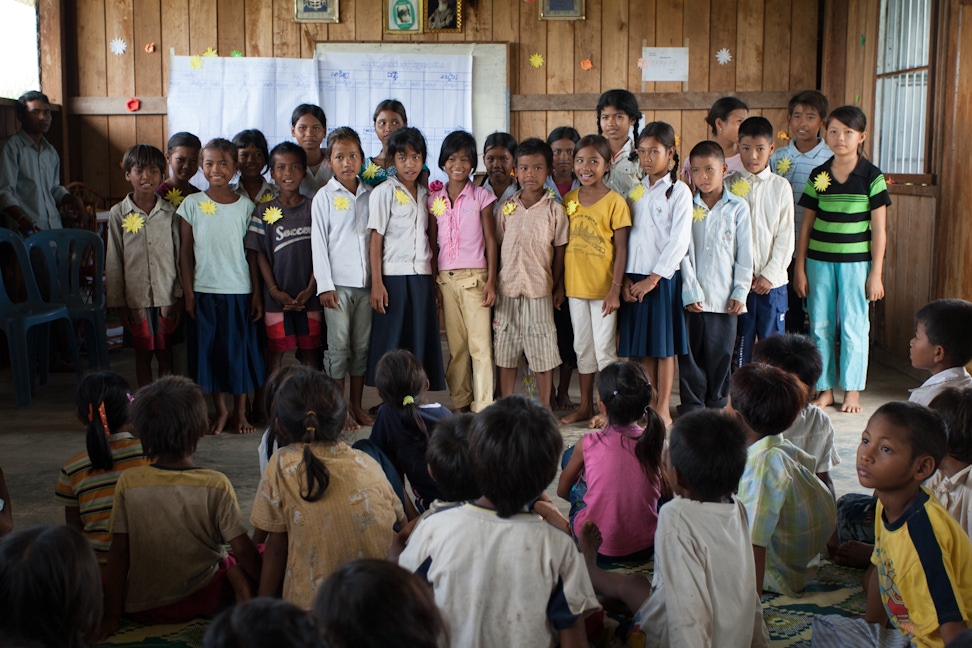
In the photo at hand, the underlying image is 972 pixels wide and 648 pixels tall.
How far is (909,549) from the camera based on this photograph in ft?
5.54

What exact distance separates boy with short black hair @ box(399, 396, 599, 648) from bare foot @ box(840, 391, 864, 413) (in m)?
2.73

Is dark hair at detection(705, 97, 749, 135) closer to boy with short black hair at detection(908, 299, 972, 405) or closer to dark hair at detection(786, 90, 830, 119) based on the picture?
dark hair at detection(786, 90, 830, 119)

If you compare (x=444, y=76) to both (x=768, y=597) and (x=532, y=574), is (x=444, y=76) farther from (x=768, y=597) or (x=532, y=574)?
(x=532, y=574)

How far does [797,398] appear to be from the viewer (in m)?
2.16

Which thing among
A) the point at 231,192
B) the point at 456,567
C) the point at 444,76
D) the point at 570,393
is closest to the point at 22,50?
the point at 444,76

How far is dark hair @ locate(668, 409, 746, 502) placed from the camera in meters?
1.76

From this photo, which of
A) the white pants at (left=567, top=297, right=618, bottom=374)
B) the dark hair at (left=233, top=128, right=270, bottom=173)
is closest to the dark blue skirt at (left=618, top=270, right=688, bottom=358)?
the white pants at (left=567, top=297, right=618, bottom=374)

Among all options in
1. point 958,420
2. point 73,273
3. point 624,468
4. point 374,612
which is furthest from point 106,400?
point 73,273

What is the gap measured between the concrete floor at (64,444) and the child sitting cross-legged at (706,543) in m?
1.09

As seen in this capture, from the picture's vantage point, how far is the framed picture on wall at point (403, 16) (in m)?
5.86

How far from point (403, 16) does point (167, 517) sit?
453 cm

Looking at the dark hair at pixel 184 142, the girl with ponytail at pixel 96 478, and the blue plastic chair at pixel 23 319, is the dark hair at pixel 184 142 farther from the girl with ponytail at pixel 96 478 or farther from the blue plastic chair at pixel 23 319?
the girl with ponytail at pixel 96 478

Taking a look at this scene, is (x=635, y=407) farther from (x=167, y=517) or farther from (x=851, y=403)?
(x=851, y=403)

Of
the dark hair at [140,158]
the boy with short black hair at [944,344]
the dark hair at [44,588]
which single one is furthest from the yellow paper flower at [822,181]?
the dark hair at [44,588]
